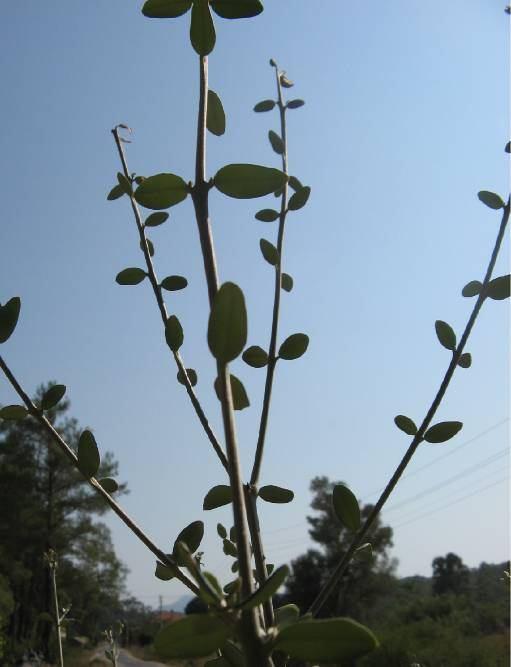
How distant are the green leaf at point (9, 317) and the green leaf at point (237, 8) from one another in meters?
0.43

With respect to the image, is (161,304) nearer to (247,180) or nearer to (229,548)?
(247,180)

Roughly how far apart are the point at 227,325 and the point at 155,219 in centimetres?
77

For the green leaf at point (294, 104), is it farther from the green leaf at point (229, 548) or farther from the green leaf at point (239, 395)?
the green leaf at point (229, 548)

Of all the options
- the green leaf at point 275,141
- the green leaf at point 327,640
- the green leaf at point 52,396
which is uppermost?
the green leaf at point 275,141

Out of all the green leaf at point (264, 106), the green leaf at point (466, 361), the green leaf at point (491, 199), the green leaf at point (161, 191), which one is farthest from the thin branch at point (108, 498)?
the green leaf at point (264, 106)

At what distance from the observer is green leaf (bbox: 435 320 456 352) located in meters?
0.93

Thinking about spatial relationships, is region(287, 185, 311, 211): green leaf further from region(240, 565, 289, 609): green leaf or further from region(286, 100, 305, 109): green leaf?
region(240, 565, 289, 609): green leaf

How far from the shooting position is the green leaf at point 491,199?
99 cm

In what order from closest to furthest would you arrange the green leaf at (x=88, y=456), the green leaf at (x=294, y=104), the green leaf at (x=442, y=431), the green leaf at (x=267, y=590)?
1. the green leaf at (x=267, y=590)
2. the green leaf at (x=88, y=456)
3. the green leaf at (x=442, y=431)
4. the green leaf at (x=294, y=104)

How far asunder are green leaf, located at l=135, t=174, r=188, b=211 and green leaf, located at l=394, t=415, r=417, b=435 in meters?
0.52

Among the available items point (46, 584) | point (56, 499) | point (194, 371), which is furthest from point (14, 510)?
point (194, 371)

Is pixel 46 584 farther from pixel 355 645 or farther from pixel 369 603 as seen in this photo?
pixel 355 645

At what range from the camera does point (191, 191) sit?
0.66 metres

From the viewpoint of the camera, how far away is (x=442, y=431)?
91cm
